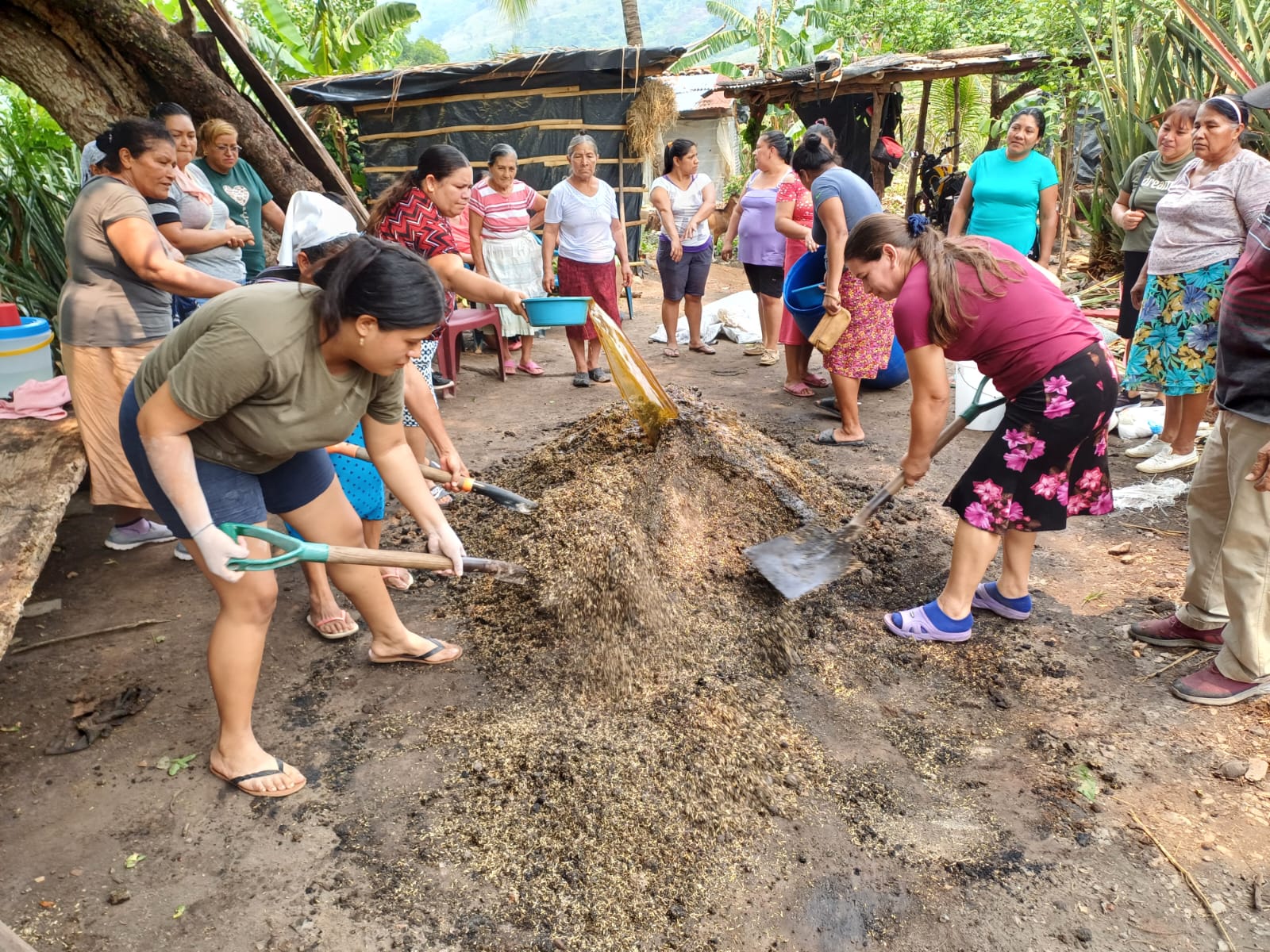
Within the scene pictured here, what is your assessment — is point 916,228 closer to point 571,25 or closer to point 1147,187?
point 1147,187

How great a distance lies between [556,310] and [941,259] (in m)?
1.93

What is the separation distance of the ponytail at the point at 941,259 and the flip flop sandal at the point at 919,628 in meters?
0.90

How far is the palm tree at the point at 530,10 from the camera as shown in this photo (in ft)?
42.0

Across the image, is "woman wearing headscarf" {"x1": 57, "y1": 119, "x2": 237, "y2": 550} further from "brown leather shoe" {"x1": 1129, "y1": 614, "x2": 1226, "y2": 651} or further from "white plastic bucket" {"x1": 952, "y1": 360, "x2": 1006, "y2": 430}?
"white plastic bucket" {"x1": 952, "y1": 360, "x2": 1006, "y2": 430}

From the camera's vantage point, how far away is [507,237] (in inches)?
237

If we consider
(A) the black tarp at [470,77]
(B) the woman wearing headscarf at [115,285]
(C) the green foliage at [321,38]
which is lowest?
(B) the woman wearing headscarf at [115,285]

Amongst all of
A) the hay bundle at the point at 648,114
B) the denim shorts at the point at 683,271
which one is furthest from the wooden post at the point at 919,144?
the denim shorts at the point at 683,271

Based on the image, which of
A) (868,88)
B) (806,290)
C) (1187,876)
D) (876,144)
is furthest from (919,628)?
(868,88)

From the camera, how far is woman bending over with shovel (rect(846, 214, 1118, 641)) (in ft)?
7.86

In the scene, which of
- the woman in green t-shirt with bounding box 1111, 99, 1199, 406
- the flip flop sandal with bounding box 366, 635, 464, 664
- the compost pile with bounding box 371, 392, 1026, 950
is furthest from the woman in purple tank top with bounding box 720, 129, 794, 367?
the flip flop sandal with bounding box 366, 635, 464, 664

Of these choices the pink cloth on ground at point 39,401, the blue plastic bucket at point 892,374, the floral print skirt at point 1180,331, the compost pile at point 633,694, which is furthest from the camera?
the blue plastic bucket at point 892,374

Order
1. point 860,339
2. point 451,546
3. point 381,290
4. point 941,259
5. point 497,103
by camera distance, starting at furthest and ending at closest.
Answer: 1. point 497,103
2. point 860,339
3. point 941,259
4. point 451,546
5. point 381,290

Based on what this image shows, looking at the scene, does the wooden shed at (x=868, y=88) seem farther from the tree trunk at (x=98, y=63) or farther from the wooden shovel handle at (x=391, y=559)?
the wooden shovel handle at (x=391, y=559)

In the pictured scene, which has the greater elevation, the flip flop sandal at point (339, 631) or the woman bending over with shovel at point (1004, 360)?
the woman bending over with shovel at point (1004, 360)
